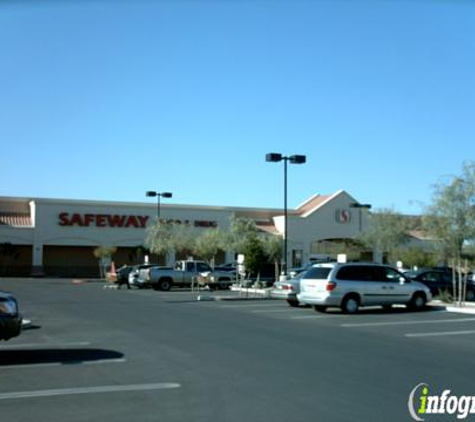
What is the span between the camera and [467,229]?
2553 cm

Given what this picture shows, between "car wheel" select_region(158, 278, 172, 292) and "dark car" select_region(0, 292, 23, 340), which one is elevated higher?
"dark car" select_region(0, 292, 23, 340)

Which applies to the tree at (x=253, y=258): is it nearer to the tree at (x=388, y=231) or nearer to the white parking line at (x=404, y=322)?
the white parking line at (x=404, y=322)

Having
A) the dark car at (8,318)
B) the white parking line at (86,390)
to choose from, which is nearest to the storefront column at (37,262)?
the dark car at (8,318)

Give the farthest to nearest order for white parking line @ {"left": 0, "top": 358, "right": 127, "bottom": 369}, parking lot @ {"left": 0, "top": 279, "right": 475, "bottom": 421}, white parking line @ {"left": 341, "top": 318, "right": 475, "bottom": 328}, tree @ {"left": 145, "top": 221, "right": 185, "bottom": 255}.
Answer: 1. tree @ {"left": 145, "top": 221, "right": 185, "bottom": 255}
2. white parking line @ {"left": 341, "top": 318, "right": 475, "bottom": 328}
3. white parking line @ {"left": 0, "top": 358, "right": 127, "bottom": 369}
4. parking lot @ {"left": 0, "top": 279, "right": 475, "bottom": 421}

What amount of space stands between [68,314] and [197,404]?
1377 cm

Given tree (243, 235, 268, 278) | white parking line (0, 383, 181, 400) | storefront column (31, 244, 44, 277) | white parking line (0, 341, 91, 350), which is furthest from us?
storefront column (31, 244, 44, 277)

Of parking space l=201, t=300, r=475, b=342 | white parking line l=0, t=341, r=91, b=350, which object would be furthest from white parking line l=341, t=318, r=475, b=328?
white parking line l=0, t=341, r=91, b=350

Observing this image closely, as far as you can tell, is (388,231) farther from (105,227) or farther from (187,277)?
(187,277)

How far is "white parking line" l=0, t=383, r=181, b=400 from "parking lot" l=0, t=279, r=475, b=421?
14 mm

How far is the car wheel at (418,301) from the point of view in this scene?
2397cm

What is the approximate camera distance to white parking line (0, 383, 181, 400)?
8977 millimetres

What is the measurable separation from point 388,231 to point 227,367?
2160 inches

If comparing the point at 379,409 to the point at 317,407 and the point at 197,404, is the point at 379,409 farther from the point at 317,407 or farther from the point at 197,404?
the point at 197,404

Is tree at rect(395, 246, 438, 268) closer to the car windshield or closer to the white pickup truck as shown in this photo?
the white pickup truck
